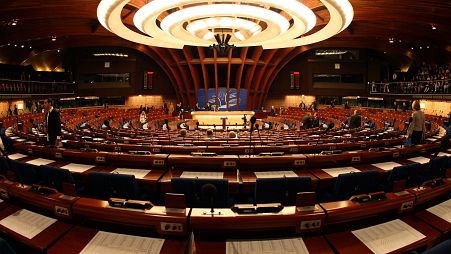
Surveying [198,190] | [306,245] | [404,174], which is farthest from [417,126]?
[198,190]

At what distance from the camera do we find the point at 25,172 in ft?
14.4

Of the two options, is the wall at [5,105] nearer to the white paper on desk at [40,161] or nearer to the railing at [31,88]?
the railing at [31,88]

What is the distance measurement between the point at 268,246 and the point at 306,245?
1.22ft

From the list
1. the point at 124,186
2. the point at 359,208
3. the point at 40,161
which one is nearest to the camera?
the point at 359,208

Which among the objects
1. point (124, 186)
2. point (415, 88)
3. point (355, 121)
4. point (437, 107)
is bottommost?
point (124, 186)

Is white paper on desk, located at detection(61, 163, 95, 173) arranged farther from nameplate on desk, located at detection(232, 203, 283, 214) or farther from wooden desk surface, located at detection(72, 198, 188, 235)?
nameplate on desk, located at detection(232, 203, 283, 214)

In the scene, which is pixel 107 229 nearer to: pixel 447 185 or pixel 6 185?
pixel 6 185

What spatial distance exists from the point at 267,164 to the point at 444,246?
11.1 ft

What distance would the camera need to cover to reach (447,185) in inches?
133

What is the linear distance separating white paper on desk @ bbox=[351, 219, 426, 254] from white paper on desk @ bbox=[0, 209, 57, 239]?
3.35 metres

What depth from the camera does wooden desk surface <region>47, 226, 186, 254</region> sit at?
2488 mm

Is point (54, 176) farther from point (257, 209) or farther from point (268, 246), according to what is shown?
point (268, 246)

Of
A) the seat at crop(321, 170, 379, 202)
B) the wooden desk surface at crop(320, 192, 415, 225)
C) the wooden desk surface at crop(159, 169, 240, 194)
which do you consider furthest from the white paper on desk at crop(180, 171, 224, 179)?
the wooden desk surface at crop(320, 192, 415, 225)

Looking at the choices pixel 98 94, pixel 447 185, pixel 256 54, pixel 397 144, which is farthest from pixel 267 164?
pixel 98 94
